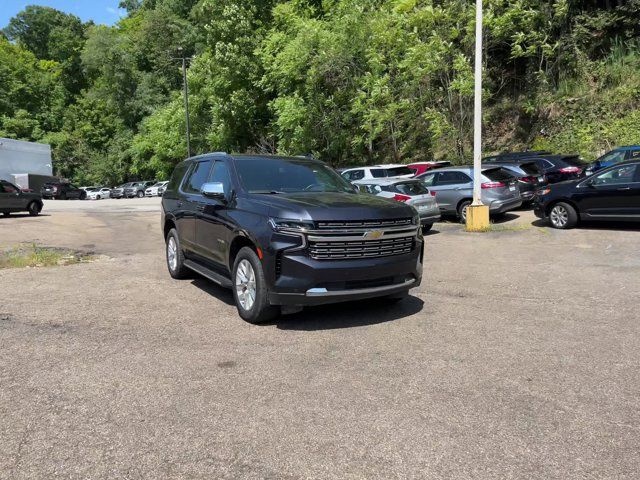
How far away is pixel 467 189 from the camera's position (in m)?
15.3

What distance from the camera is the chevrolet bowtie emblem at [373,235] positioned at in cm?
552

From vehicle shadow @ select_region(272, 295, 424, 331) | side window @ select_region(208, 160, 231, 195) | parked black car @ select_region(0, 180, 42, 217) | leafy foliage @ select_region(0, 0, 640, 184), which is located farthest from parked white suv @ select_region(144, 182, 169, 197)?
vehicle shadow @ select_region(272, 295, 424, 331)

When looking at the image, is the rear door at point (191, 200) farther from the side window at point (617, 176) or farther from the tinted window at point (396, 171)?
the tinted window at point (396, 171)

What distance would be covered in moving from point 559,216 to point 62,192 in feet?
156

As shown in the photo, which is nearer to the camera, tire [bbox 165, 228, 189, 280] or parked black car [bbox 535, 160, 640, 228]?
tire [bbox 165, 228, 189, 280]

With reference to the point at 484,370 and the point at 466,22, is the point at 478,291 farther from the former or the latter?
the point at 466,22

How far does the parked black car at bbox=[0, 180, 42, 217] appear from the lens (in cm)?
2153

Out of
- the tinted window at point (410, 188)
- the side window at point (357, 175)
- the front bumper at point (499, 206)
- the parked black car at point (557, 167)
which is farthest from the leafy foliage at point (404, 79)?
the tinted window at point (410, 188)

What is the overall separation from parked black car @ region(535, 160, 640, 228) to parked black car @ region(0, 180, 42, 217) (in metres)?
19.9

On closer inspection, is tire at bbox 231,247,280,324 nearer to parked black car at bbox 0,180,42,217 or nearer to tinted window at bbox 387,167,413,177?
tinted window at bbox 387,167,413,177

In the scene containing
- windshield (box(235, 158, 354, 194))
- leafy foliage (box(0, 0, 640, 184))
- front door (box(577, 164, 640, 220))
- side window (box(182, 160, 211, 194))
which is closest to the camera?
windshield (box(235, 158, 354, 194))

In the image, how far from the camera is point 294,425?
354cm

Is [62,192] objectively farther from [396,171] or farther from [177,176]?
[177,176]

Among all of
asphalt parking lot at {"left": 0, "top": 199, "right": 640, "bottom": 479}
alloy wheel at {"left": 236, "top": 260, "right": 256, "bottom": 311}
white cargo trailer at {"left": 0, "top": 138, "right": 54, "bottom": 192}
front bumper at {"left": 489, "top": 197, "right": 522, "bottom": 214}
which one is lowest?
asphalt parking lot at {"left": 0, "top": 199, "right": 640, "bottom": 479}
